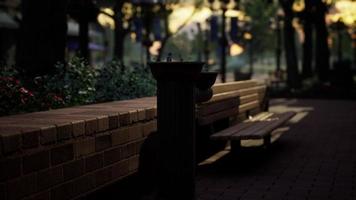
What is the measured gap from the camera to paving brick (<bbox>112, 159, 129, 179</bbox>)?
5.30 m

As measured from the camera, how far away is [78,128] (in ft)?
15.0

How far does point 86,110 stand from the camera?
5.56 m

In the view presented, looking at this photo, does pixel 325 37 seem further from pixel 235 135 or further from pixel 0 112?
pixel 0 112

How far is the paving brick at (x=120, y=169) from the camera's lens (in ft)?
17.4

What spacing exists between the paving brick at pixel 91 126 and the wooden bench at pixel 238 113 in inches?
108

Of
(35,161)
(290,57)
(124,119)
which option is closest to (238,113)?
(124,119)

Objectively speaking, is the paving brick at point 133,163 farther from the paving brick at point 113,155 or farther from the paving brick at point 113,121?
the paving brick at point 113,121

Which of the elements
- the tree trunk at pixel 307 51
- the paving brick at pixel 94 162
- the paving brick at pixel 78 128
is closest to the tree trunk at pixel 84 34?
the paving brick at pixel 94 162

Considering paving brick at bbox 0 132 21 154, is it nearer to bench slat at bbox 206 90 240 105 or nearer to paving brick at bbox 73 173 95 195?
paving brick at bbox 73 173 95 195

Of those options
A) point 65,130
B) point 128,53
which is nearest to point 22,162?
point 65,130

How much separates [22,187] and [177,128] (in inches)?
50.2

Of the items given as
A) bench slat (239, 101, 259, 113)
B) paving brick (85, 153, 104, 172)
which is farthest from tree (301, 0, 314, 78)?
paving brick (85, 153, 104, 172)

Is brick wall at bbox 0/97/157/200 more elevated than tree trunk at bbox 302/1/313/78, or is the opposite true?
tree trunk at bbox 302/1/313/78

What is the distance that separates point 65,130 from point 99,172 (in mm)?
718
